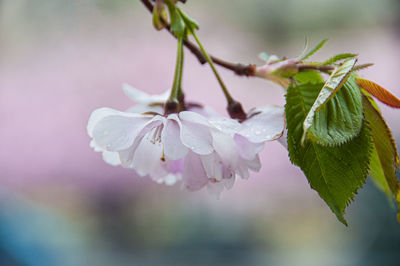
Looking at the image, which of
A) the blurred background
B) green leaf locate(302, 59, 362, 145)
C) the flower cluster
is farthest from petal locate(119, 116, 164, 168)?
the blurred background

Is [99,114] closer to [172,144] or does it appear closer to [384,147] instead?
[172,144]

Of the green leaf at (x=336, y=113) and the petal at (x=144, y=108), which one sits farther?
the petal at (x=144, y=108)

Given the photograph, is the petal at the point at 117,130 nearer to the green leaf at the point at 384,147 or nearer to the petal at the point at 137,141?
the petal at the point at 137,141

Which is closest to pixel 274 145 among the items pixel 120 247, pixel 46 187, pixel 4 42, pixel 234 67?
pixel 120 247

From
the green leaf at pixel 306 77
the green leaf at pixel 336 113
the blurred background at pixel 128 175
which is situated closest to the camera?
the green leaf at pixel 336 113

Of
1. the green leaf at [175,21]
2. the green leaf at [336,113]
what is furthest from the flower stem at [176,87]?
the green leaf at [336,113]

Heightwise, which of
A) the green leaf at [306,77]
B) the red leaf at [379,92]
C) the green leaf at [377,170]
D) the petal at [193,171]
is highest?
the green leaf at [306,77]

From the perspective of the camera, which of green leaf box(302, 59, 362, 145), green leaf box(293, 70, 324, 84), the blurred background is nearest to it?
green leaf box(302, 59, 362, 145)

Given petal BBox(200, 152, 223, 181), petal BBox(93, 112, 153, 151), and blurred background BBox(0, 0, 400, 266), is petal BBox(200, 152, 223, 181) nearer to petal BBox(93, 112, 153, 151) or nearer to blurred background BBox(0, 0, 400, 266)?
petal BBox(93, 112, 153, 151)
